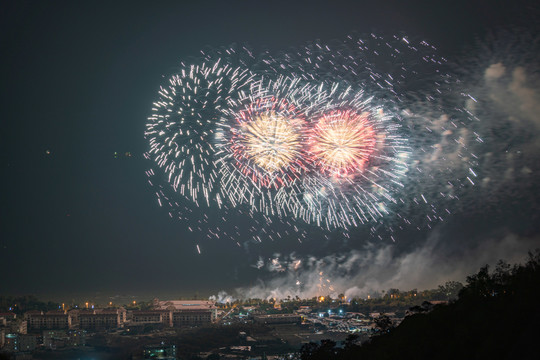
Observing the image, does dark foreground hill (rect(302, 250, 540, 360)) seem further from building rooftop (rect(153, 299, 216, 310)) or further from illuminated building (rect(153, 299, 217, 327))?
building rooftop (rect(153, 299, 216, 310))

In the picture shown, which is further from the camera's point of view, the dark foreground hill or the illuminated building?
the illuminated building

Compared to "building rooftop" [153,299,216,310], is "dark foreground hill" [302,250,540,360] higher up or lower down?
higher up

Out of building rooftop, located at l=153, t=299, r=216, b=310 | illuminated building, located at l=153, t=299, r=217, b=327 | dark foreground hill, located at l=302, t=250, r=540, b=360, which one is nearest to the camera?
dark foreground hill, located at l=302, t=250, r=540, b=360

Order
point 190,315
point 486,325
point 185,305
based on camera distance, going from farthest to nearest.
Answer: point 185,305, point 190,315, point 486,325

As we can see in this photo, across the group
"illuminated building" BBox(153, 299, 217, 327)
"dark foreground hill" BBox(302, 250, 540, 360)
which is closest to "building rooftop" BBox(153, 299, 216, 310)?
"illuminated building" BBox(153, 299, 217, 327)

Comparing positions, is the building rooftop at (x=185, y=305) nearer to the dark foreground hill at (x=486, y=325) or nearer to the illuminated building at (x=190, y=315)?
the illuminated building at (x=190, y=315)

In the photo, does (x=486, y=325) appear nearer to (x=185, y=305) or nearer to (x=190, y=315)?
(x=190, y=315)

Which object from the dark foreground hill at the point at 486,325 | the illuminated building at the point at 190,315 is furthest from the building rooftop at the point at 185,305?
the dark foreground hill at the point at 486,325

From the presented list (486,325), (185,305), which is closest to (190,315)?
(185,305)

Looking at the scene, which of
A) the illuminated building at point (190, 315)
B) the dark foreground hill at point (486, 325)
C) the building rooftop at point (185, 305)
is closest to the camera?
the dark foreground hill at point (486, 325)
